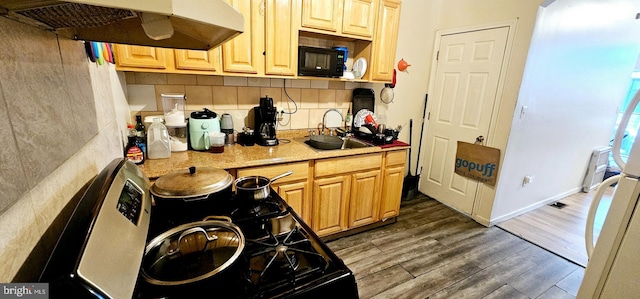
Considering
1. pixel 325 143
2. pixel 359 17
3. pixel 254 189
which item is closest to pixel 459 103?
pixel 359 17

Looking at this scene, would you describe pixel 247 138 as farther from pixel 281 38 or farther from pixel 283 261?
pixel 283 261

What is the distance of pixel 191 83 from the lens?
2059 millimetres

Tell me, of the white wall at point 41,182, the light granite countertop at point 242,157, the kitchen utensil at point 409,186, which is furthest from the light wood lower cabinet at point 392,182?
the white wall at point 41,182

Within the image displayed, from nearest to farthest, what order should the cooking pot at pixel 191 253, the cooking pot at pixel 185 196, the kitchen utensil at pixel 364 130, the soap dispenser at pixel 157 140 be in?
the cooking pot at pixel 191 253
the cooking pot at pixel 185 196
the soap dispenser at pixel 157 140
the kitchen utensil at pixel 364 130

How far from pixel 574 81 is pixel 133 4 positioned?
159 inches

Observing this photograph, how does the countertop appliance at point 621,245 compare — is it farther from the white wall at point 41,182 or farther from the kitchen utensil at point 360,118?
the white wall at point 41,182

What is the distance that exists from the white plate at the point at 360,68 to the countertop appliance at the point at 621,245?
173cm

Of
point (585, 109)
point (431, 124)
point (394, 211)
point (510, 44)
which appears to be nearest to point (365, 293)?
point (394, 211)

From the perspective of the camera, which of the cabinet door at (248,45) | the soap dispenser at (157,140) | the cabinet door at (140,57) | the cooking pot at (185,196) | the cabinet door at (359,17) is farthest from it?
the cabinet door at (359,17)

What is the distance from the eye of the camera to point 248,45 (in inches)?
75.6

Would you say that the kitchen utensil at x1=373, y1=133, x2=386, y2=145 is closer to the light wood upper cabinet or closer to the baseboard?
the light wood upper cabinet

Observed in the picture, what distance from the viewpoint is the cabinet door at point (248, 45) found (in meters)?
Answer: 1.85

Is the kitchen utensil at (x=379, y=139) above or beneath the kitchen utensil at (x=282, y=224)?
above

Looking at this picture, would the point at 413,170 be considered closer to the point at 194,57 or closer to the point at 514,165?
the point at 514,165
